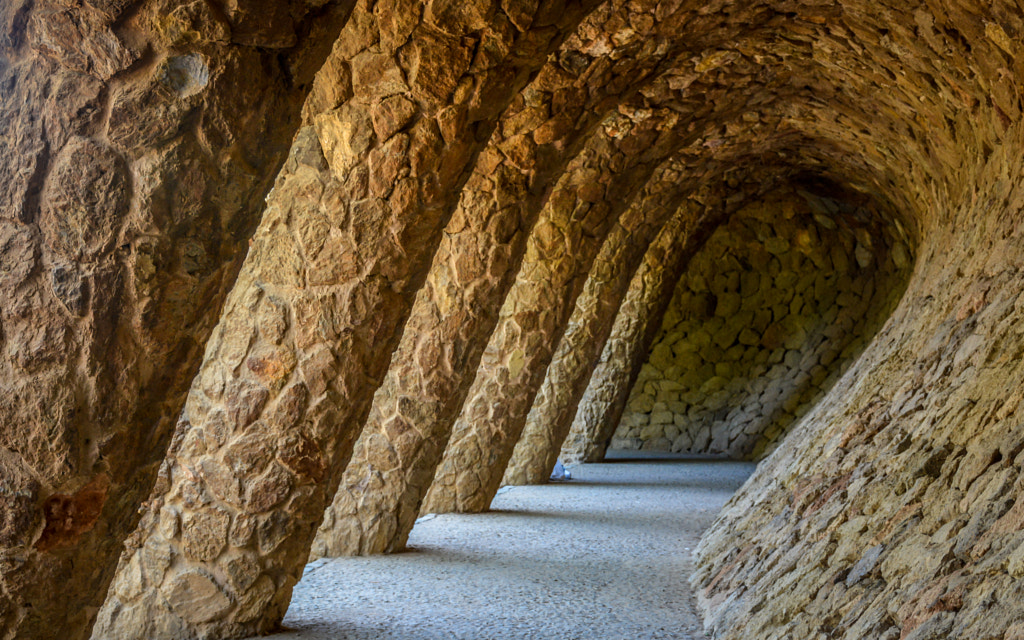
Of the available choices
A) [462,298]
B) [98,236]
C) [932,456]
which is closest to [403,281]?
[462,298]

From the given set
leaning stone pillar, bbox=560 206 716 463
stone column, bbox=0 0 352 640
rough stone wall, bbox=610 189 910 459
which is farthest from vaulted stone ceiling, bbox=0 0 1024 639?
rough stone wall, bbox=610 189 910 459

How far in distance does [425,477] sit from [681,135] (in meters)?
3.14

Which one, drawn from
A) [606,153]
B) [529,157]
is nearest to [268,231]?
[529,157]

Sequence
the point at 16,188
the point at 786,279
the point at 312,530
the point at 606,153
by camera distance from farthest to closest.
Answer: the point at 786,279, the point at 606,153, the point at 312,530, the point at 16,188

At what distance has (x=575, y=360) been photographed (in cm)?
826

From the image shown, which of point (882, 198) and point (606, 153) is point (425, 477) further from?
point (882, 198)

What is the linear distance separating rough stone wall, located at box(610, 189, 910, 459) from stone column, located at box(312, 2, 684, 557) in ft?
23.2

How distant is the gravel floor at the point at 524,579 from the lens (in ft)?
12.0

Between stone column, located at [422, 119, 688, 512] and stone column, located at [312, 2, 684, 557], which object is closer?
stone column, located at [312, 2, 684, 557]

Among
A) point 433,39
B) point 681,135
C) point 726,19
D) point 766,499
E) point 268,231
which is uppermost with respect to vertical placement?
point 726,19

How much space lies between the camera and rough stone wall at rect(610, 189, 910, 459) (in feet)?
37.8

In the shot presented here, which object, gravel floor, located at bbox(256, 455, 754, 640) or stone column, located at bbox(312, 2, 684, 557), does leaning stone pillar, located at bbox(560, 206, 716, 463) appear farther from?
stone column, located at bbox(312, 2, 684, 557)

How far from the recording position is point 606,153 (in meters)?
6.52

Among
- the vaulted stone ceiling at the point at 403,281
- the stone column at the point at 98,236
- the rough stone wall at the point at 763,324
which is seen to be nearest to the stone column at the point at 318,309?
the vaulted stone ceiling at the point at 403,281
